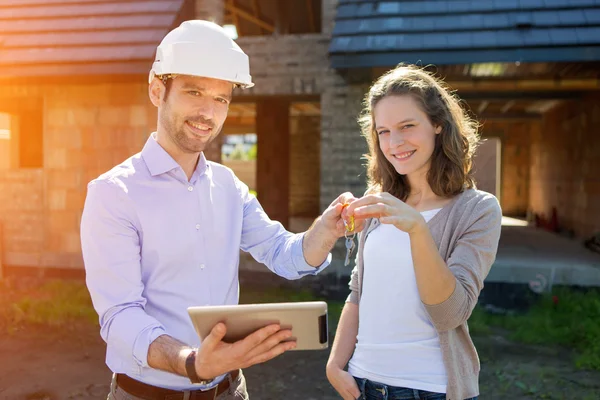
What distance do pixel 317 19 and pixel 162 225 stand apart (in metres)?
9.89

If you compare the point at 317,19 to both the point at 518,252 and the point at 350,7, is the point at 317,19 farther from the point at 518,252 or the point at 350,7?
the point at 518,252

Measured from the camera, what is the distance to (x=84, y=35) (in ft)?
27.5

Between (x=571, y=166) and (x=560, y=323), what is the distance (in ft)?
19.0

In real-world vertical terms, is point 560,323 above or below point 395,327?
below

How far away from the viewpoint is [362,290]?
2.42 metres

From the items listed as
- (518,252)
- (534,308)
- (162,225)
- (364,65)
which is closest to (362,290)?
(162,225)

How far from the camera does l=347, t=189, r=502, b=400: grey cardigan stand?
6.70ft

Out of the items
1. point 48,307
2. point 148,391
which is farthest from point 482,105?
point 148,391

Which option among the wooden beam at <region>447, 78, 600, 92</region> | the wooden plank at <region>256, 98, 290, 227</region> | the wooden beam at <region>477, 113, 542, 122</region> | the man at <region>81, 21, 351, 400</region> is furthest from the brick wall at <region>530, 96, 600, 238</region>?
the man at <region>81, 21, 351, 400</region>

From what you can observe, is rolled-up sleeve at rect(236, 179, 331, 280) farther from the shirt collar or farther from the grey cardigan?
the grey cardigan

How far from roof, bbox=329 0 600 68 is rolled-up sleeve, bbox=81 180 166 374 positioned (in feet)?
18.3

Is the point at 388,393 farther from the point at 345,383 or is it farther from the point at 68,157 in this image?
the point at 68,157

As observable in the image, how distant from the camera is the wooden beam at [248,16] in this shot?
10.5 meters

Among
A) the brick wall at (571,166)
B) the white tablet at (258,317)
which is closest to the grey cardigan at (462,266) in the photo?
the white tablet at (258,317)
